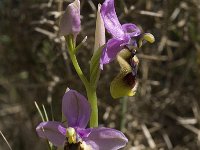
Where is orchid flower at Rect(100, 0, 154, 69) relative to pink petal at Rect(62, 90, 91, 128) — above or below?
above

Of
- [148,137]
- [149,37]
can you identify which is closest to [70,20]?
[149,37]

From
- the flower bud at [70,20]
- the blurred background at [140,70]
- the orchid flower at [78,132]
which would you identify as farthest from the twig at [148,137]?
the flower bud at [70,20]

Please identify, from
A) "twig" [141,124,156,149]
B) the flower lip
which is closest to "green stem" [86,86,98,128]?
the flower lip

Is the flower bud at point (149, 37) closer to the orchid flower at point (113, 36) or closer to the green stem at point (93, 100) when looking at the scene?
the orchid flower at point (113, 36)

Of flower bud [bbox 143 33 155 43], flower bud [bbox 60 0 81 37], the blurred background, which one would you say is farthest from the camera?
the blurred background

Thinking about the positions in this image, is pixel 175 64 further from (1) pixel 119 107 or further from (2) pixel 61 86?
(2) pixel 61 86

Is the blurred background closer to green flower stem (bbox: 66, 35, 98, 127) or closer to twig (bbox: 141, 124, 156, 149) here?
twig (bbox: 141, 124, 156, 149)

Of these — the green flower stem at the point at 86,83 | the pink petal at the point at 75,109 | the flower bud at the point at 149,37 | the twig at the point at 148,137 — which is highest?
the flower bud at the point at 149,37
